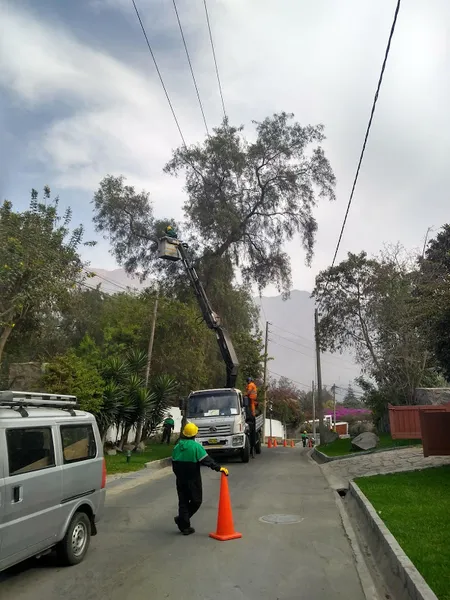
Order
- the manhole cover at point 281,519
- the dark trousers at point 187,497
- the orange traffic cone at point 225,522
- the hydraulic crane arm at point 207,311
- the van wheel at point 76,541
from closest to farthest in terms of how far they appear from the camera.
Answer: the van wheel at point 76,541
the orange traffic cone at point 225,522
the dark trousers at point 187,497
the manhole cover at point 281,519
the hydraulic crane arm at point 207,311

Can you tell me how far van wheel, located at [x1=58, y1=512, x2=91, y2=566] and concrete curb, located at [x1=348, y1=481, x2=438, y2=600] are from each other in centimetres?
357

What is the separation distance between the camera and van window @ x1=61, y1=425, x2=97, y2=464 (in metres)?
6.34

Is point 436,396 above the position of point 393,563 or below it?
below

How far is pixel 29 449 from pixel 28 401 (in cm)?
62

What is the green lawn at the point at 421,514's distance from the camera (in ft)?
18.4

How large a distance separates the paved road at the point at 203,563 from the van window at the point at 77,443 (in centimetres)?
123

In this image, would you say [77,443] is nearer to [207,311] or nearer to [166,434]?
[207,311]

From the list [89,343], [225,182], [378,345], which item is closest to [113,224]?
[225,182]

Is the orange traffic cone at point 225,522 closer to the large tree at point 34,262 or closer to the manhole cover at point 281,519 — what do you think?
the manhole cover at point 281,519

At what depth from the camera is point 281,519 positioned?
29.3ft

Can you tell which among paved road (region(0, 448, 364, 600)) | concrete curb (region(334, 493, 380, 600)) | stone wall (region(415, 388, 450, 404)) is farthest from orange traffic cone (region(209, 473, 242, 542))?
stone wall (region(415, 388, 450, 404))

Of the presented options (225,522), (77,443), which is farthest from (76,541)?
(225,522)

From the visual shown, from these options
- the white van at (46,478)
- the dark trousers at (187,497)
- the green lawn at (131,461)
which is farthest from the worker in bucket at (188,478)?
the green lawn at (131,461)

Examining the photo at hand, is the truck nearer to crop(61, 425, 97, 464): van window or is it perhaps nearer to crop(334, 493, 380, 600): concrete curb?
crop(334, 493, 380, 600): concrete curb
